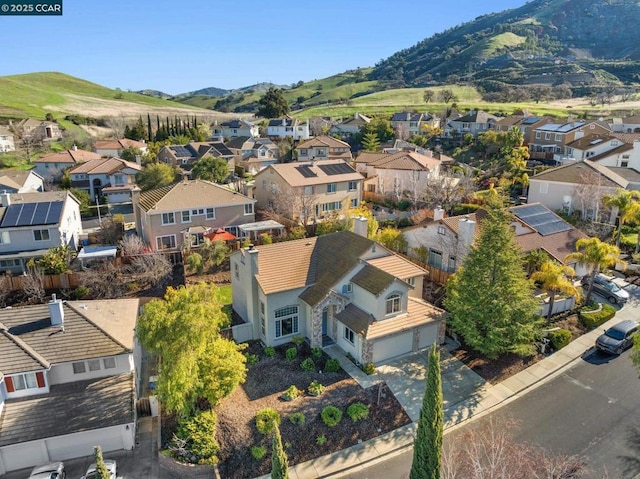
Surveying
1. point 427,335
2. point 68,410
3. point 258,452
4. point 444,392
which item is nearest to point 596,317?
point 427,335

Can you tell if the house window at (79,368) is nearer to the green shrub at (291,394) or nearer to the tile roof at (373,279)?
the green shrub at (291,394)

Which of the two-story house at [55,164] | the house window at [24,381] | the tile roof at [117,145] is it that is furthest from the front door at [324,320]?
the tile roof at [117,145]

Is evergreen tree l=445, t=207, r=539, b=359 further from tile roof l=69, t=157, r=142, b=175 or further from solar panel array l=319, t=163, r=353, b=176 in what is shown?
tile roof l=69, t=157, r=142, b=175

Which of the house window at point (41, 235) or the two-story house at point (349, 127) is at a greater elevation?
the two-story house at point (349, 127)

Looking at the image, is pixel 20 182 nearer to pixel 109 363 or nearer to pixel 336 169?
pixel 336 169

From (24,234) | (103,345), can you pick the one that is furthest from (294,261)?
(24,234)

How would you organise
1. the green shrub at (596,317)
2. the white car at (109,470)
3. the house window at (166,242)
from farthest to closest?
the house window at (166,242)
the green shrub at (596,317)
the white car at (109,470)

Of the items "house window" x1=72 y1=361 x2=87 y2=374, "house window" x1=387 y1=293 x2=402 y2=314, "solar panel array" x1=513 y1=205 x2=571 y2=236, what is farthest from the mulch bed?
"solar panel array" x1=513 y1=205 x2=571 y2=236

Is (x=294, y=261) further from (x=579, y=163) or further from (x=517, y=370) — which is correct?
(x=579, y=163)
